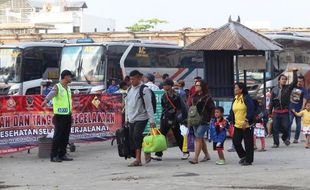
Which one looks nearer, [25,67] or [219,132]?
[219,132]

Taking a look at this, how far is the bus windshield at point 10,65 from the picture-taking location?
96.5 ft

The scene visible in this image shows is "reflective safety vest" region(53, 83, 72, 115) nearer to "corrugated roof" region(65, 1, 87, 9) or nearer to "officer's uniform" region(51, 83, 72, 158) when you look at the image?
"officer's uniform" region(51, 83, 72, 158)

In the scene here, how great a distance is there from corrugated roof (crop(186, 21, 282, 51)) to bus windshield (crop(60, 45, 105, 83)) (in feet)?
33.4

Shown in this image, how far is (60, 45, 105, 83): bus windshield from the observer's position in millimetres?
28375

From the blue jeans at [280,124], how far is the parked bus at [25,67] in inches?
600

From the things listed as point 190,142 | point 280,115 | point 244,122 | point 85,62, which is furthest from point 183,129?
point 85,62

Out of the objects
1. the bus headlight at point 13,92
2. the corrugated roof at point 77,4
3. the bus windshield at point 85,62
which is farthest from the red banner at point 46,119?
the corrugated roof at point 77,4

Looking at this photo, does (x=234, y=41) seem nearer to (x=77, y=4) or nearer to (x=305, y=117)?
(x=305, y=117)

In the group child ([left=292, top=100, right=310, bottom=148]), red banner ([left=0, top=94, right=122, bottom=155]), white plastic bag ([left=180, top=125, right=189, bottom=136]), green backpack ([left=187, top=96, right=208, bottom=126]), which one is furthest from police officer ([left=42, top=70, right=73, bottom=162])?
child ([left=292, top=100, right=310, bottom=148])

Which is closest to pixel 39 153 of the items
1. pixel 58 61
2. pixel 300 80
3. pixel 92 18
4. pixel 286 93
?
pixel 286 93

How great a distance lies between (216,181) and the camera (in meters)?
10.7

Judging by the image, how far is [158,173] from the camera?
11797 mm

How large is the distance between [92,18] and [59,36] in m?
32.3

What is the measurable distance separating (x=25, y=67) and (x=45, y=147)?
52.3 ft
